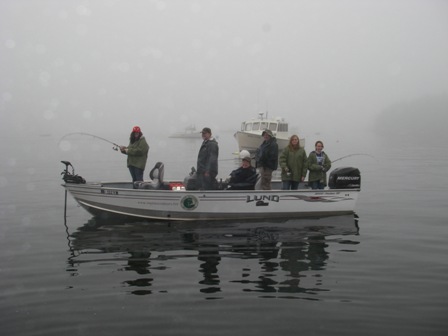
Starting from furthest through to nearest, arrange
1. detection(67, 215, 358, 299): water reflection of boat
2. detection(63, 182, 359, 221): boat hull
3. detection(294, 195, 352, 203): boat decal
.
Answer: detection(294, 195, 352, 203): boat decal
detection(63, 182, 359, 221): boat hull
detection(67, 215, 358, 299): water reflection of boat

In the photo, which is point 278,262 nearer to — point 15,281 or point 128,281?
point 128,281

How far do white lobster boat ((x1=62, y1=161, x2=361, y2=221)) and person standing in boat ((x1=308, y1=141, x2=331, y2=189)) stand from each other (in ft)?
1.23

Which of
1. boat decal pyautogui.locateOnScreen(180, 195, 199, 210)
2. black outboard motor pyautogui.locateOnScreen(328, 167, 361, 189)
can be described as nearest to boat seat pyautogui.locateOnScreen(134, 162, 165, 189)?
boat decal pyautogui.locateOnScreen(180, 195, 199, 210)

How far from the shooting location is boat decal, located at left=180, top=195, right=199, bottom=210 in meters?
10.5

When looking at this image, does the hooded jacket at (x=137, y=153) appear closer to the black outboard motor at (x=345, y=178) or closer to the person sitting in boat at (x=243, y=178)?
the person sitting in boat at (x=243, y=178)

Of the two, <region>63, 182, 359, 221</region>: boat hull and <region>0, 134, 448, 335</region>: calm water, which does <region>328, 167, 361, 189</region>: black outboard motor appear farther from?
<region>0, 134, 448, 335</region>: calm water

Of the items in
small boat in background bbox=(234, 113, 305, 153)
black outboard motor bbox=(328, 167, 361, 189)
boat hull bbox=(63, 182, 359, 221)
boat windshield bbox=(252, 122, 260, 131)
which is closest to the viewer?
boat hull bbox=(63, 182, 359, 221)

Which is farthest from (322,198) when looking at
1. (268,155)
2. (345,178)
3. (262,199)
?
(268,155)

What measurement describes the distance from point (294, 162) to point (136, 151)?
4152mm

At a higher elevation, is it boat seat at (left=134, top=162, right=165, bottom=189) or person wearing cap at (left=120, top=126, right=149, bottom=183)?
person wearing cap at (left=120, top=126, right=149, bottom=183)

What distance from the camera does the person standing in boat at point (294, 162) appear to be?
11.0 meters

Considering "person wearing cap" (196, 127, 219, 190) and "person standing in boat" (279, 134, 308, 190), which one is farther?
"person standing in boat" (279, 134, 308, 190)

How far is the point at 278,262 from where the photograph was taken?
7793mm

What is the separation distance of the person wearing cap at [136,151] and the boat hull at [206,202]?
1031mm
